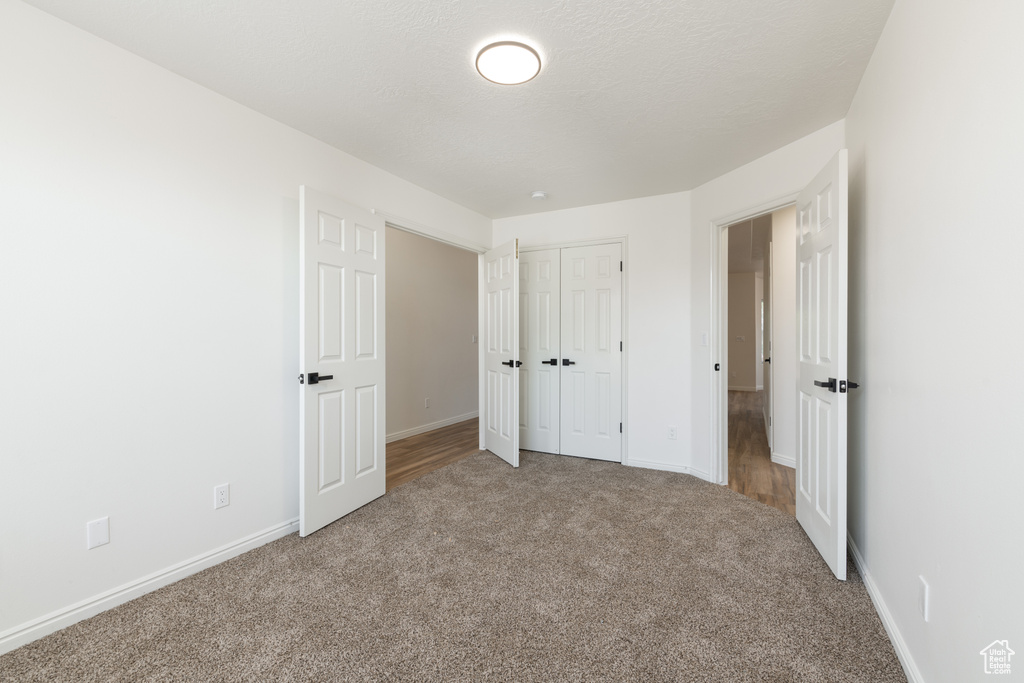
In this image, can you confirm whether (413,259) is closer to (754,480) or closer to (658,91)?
(658,91)

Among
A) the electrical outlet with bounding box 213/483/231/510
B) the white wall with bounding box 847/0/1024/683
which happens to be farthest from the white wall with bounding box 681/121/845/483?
the electrical outlet with bounding box 213/483/231/510

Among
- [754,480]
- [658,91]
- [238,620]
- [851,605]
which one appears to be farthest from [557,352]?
[238,620]

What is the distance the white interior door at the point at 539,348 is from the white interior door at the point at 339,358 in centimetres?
166

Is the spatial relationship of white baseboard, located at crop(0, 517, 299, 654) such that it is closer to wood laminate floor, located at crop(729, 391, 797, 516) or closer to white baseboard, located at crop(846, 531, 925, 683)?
white baseboard, located at crop(846, 531, 925, 683)

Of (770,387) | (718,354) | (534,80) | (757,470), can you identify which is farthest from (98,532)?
(770,387)

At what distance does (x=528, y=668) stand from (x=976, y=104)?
82.8 inches

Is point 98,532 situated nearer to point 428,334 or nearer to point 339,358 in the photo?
point 339,358

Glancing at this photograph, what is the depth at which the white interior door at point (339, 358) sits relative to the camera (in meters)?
2.51

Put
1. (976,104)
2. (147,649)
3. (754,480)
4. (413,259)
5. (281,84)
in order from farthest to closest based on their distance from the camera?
1. (413,259)
2. (754,480)
3. (281,84)
4. (147,649)
5. (976,104)

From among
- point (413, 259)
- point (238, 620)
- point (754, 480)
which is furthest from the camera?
Result: point (413, 259)

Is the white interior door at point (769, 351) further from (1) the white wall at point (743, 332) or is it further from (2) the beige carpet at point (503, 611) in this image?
(1) the white wall at point (743, 332)

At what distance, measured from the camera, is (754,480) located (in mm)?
3498

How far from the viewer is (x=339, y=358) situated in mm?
2752

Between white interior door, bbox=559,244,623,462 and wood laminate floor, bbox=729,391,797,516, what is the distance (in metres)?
1.07
